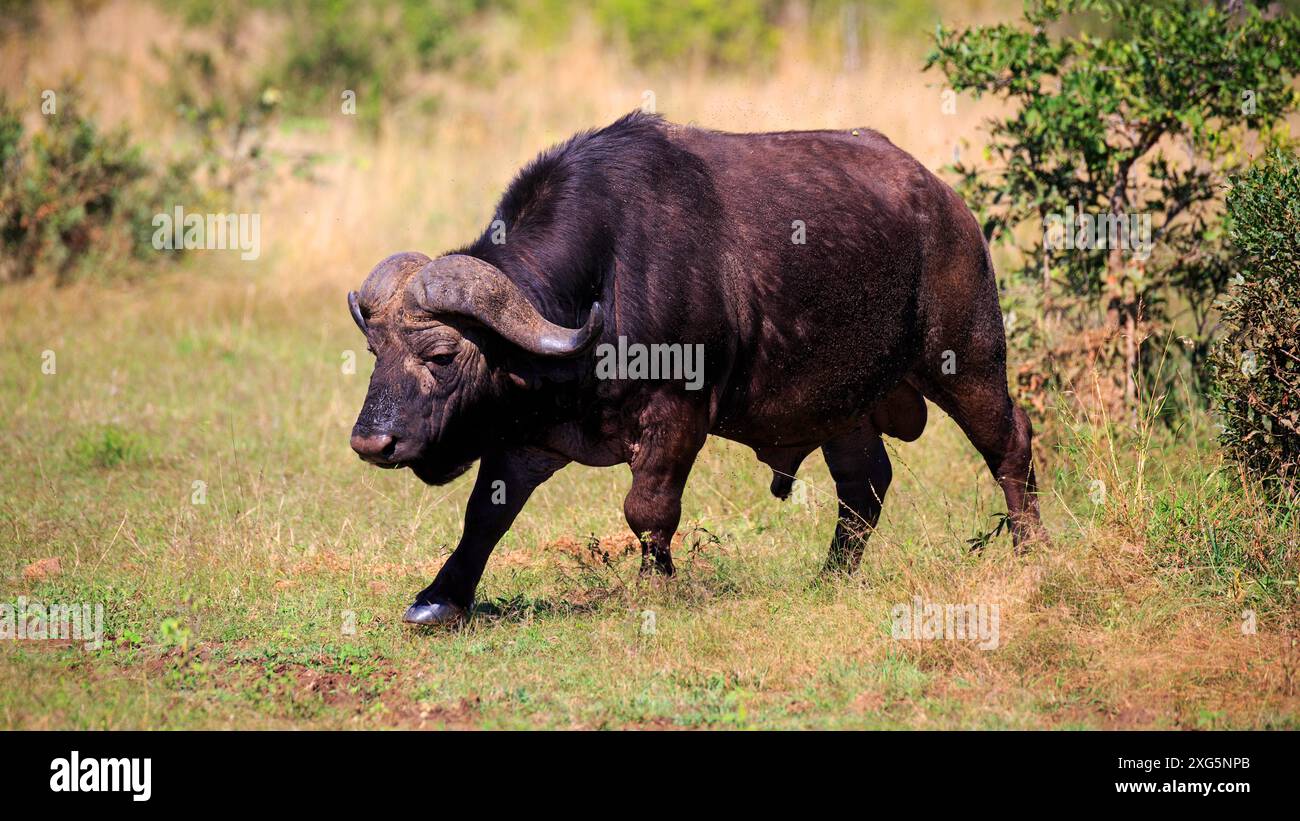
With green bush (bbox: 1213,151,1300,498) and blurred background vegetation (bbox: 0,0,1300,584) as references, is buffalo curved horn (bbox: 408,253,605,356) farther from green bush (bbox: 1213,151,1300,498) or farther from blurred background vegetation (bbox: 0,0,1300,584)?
green bush (bbox: 1213,151,1300,498)

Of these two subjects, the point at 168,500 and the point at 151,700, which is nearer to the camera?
the point at 151,700

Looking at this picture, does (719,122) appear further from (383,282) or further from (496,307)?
(496,307)

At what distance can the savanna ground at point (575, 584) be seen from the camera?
6.25 meters

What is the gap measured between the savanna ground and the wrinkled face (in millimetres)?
986

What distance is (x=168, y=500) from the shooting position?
9359 millimetres

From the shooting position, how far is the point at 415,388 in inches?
260

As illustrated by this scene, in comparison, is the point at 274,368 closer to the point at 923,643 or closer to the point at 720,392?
the point at 720,392

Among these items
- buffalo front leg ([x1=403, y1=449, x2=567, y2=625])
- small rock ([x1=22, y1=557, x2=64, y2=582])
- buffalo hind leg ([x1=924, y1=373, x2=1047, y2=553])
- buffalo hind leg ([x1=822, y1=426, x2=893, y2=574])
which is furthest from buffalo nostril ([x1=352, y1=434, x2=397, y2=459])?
buffalo hind leg ([x1=924, y1=373, x2=1047, y2=553])

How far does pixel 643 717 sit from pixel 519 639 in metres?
1.05

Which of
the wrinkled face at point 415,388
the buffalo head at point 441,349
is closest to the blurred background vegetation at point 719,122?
the buffalo head at point 441,349

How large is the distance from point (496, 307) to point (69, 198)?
9736mm
